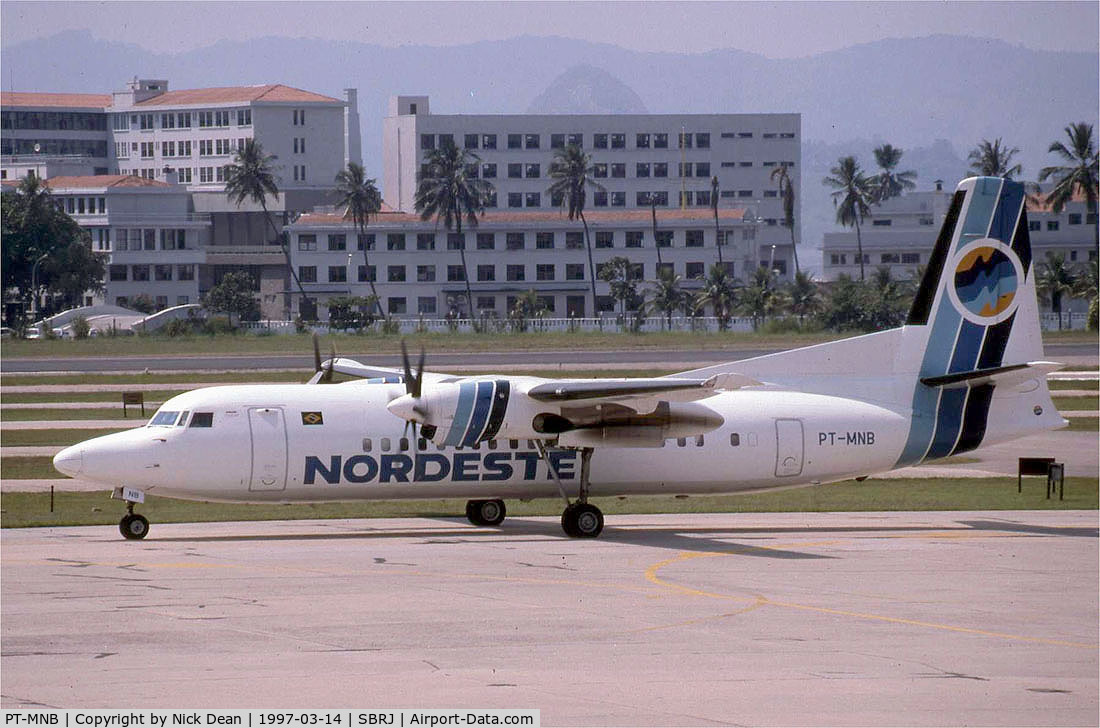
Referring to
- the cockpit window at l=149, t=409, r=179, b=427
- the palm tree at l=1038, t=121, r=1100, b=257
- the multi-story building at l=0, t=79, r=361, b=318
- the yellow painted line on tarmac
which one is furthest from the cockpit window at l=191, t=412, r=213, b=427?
the multi-story building at l=0, t=79, r=361, b=318

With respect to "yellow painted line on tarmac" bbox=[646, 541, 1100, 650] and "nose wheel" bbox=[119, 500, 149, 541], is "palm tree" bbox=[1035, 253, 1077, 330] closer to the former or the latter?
"yellow painted line on tarmac" bbox=[646, 541, 1100, 650]

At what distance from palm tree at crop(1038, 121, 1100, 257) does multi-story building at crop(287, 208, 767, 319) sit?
85.3ft

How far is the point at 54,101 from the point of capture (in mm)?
154625

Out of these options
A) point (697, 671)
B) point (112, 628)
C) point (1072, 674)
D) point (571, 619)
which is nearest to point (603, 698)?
point (697, 671)

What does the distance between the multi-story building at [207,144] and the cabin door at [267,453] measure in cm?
10154

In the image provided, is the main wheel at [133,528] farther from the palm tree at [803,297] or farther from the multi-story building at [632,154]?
the multi-story building at [632,154]

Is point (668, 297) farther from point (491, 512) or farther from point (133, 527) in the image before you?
point (133, 527)

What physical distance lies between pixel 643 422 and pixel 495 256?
8741cm

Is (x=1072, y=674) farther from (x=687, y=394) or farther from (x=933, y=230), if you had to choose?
(x=933, y=230)

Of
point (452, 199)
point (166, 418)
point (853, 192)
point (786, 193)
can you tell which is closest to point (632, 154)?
point (786, 193)

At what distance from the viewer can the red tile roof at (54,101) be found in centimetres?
15338

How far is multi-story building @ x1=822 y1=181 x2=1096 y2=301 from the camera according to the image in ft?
398

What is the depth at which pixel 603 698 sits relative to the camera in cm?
1275

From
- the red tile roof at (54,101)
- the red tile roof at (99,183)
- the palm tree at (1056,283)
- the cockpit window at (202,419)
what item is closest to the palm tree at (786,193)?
the palm tree at (1056,283)
